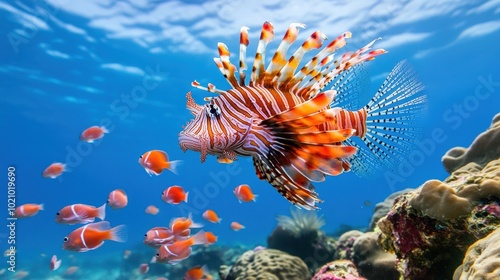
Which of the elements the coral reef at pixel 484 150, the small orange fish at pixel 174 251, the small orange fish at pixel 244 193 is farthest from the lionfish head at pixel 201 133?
the small orange fish at pixel 244 193

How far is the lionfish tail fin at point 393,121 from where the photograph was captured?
334 centimetres

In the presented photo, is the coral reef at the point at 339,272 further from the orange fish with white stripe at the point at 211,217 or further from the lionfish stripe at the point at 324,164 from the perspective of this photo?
the orange fish with white stripe at the point at 211,217

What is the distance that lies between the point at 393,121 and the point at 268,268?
389cm

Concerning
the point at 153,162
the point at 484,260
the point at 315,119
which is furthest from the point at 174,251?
the point at 484,260

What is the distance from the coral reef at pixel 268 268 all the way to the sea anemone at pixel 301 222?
9.62 ft

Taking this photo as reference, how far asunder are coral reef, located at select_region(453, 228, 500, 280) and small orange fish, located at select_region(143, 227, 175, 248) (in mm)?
5225

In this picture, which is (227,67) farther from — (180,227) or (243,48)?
(180,227)

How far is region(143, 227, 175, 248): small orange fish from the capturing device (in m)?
6.57

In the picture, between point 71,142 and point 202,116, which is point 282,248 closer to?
point 202,116

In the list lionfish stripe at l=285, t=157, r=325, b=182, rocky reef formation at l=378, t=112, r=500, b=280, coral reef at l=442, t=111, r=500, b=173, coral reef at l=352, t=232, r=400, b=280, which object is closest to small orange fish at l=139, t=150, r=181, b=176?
coral reef at l=352, t=232, r=400, b=280

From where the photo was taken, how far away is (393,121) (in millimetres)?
3543

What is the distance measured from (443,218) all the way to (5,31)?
22.6m

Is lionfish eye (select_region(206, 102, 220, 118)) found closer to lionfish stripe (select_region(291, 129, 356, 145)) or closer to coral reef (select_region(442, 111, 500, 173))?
lionfish stripe (select_region(291, 129, 356, 145))

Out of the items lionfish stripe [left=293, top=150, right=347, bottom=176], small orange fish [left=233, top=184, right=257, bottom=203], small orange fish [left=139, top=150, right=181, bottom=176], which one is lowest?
lionfish stripe [left=293, top=150, right=347, bottom=176]
